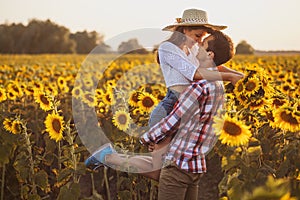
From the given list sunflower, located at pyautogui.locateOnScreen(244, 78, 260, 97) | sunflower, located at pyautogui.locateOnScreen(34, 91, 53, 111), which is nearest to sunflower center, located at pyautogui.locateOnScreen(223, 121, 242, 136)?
sunflower, located at pyautogui.locateOnScreen(244, 78, 260, 97)

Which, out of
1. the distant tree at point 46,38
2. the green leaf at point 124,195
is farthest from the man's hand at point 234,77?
the distant tree at point 46,38

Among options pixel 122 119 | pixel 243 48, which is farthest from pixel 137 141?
pixel 243 48

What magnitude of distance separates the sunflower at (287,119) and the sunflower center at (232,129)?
514 millimetres

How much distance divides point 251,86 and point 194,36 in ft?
2.64

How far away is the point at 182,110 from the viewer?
2.79 m

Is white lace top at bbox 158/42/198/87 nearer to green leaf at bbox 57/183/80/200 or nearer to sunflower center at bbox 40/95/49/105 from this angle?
green leaf at bbox 57/183/80/200

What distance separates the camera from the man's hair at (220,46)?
3121mm

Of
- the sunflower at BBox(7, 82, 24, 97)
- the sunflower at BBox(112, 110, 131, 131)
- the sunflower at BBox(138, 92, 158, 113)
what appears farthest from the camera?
the sunflower at BBox(7, 82, 24, 97)

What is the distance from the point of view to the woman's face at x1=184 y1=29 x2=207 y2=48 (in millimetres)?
3193

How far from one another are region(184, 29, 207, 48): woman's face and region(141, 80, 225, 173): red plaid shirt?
42 cm

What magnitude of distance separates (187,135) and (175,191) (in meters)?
0.31

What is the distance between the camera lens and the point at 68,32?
206 ft

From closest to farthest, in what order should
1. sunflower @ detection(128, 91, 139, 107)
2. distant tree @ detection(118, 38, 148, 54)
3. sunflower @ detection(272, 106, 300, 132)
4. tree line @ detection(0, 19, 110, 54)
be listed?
sunflower @ detection(272, 106, 300, 132) < distant tree @ detection(118, 38, 148, 54) < sunflower @ detection(128, 91, 139, 107) < tree line @ detection(0, 19, 110, 54)

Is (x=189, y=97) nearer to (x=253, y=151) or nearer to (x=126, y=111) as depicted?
(x=253, y=151)
